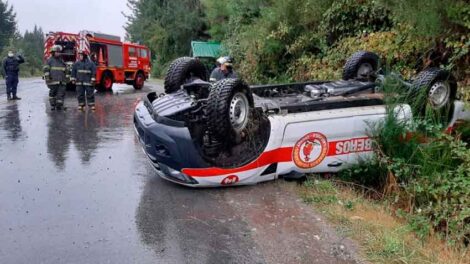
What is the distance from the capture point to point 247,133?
5.01 metres

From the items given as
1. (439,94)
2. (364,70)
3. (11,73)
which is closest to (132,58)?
(11,73)

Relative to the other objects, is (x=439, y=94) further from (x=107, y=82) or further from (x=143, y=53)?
(x=143, y=53)

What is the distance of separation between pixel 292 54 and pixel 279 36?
2.32ft

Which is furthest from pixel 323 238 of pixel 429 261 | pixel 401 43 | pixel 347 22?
pixel 347 22

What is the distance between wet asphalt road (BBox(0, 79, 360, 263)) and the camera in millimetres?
3367

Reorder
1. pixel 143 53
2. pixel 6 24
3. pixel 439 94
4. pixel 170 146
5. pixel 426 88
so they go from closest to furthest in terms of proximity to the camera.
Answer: pixel 170 146
pixel 426 88
pixel 439 94
pixel 143 53
pixel 6 24

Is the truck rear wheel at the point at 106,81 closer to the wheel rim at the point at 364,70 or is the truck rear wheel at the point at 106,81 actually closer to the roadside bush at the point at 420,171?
the wheel rim at the point at 364,70

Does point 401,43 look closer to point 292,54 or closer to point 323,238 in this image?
point 292,54

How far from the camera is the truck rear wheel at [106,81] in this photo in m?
18.3

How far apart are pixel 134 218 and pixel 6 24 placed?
79156mm

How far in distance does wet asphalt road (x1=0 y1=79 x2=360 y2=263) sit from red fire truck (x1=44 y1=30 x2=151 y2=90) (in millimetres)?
11413

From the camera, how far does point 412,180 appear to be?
514cm

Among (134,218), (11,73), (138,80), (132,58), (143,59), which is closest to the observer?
(134,218)

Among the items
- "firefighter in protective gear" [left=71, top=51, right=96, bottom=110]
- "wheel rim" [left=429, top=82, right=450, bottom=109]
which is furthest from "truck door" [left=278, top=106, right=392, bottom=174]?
"firefighter in protective gear" [left=71, top=51, right=96, bottom=110]
